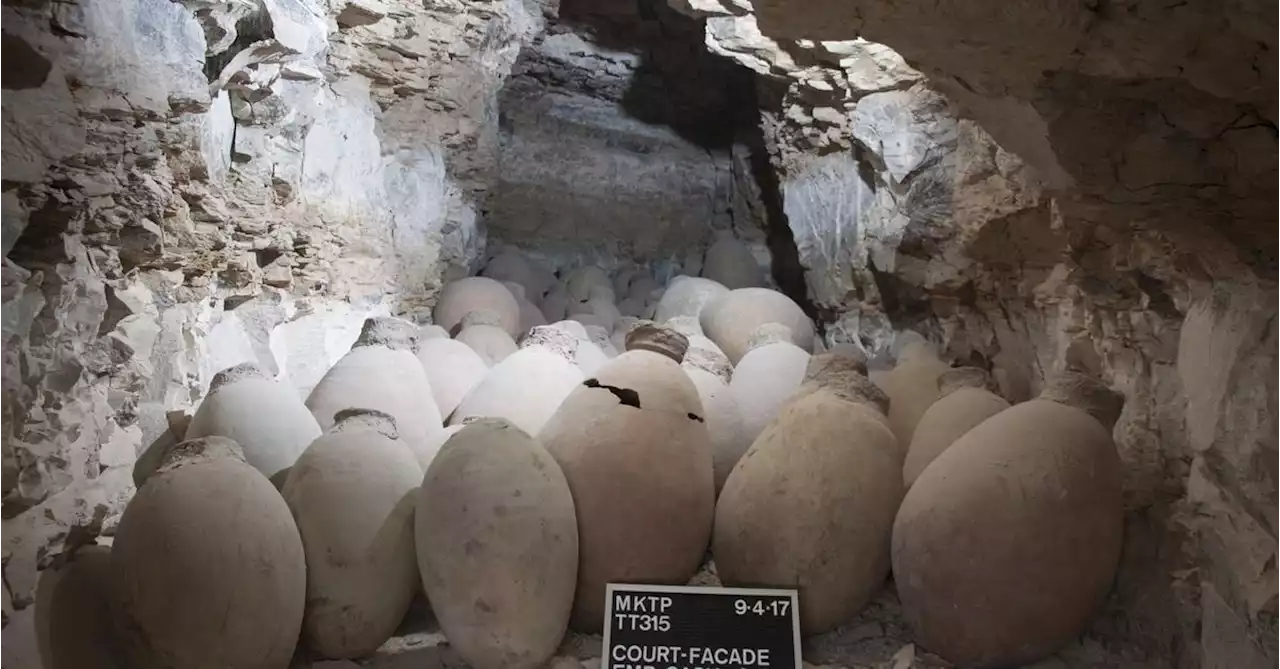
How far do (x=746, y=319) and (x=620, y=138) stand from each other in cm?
240

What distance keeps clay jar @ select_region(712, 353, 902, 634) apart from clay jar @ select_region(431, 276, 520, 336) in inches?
69.2

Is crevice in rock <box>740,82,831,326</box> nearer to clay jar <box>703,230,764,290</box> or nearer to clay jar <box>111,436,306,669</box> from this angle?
clay jar <box>703,230,764,290</box>

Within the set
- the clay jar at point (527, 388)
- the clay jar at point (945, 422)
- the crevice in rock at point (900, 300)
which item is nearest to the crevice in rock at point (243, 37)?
the clay jar at point (527, 388)

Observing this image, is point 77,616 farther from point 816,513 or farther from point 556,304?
point 556,304

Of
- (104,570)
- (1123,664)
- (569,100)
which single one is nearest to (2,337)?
(104,570)

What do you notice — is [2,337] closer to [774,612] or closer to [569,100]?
[774,612]

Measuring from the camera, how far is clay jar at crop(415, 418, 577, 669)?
1.40 m

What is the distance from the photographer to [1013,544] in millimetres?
1412

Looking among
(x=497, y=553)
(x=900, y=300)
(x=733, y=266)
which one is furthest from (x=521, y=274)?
(x=497, y=553)

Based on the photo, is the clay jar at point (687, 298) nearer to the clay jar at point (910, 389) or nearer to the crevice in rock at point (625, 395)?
the clay jar at point (910, 389)

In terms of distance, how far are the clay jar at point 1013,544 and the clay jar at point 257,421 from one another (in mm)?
1206

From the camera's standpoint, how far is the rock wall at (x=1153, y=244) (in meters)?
1.16

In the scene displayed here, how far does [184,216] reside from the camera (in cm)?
208

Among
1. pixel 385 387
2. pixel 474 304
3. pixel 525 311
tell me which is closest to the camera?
pixel 385 387
